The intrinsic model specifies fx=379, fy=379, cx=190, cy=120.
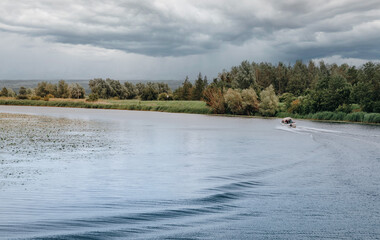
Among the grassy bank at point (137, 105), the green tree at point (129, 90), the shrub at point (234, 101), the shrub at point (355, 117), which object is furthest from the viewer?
the green tree at point (129, 90)

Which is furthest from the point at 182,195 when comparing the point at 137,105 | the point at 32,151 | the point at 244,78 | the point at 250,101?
the point at 244,78

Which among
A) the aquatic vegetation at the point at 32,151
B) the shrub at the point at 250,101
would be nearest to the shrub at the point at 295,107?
the shrub at the point at 250,101

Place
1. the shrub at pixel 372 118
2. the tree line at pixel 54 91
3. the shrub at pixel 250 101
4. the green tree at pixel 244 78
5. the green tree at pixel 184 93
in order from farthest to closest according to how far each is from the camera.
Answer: the tree line at pixel 54 91 → the green tree at pixel 184 93 → the green tree at pixel 244 78 → the shrub at pixel 250 101 → the shrub at pixel 372 118

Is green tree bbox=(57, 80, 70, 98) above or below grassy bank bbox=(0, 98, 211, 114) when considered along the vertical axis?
above

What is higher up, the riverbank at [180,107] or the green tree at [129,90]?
the green tree at [129,90]

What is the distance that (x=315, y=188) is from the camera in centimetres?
1519

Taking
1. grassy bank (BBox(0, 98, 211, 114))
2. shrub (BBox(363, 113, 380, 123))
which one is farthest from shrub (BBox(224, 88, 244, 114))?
shrub (BBox(363, 113, 380, 123))

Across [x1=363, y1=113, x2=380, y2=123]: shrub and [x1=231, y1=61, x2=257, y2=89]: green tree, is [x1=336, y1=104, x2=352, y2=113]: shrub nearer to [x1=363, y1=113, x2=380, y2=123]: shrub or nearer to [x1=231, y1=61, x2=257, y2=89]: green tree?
[x1=363, y1=113, x2=380, y2=123]: shrub

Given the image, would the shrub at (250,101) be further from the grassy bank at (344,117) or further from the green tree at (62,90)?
the green tree at (62,90)

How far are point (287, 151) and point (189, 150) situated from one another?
24.1 feet

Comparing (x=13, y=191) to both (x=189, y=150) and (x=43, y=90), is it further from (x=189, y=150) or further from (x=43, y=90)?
(x=43, y=90)

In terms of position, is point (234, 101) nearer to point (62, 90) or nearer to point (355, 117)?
point (355, 117)

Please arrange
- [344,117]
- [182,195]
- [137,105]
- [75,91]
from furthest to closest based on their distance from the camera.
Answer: [75,91], [137,105], [344,117], [182,195]

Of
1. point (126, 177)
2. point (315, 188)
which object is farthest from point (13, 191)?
point (315, 188)
